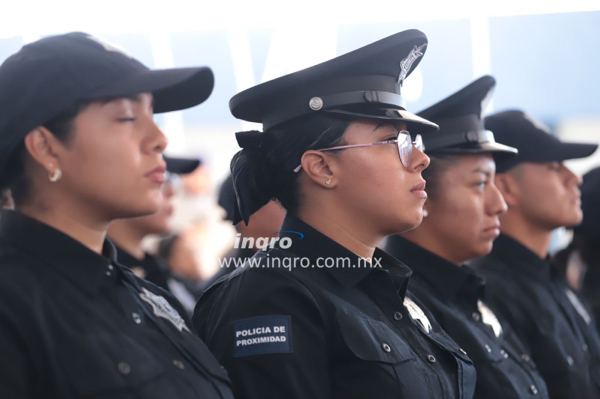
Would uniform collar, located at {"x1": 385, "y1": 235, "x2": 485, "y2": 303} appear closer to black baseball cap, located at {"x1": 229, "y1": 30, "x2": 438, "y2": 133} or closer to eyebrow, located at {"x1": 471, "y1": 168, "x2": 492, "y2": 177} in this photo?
eyebrow, located at {"x1": 471, "y1": 168, "x2": 492, "y2": 177}

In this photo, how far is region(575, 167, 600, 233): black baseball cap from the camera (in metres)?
4.80

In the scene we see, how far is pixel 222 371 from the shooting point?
6.17 ft

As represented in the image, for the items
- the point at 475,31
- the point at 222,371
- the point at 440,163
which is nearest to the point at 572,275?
the point at 475,31

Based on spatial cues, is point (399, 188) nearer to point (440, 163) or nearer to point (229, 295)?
point (229, 295)

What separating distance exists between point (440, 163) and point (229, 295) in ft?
4.37

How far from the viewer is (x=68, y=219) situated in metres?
1.77

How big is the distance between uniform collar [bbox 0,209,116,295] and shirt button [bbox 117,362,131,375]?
0.63ft

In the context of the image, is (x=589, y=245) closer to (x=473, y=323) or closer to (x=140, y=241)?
(x=473, y=323)

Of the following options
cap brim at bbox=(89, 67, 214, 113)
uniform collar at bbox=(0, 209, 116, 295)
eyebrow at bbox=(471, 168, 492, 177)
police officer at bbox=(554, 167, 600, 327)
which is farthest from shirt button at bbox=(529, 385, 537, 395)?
police officer at bbox=(554, 167, 600, 327)

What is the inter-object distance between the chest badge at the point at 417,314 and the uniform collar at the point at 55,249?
41.6 inches

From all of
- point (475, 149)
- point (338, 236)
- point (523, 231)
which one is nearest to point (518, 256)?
point (523, 231)

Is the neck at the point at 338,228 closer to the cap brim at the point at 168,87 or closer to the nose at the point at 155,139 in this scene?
the cap brim at the point at 168,87

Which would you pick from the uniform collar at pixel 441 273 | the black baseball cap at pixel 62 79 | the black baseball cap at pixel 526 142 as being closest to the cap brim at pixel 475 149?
the uniform collar at pixel 441 273

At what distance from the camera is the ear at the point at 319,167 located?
2.32 meters
